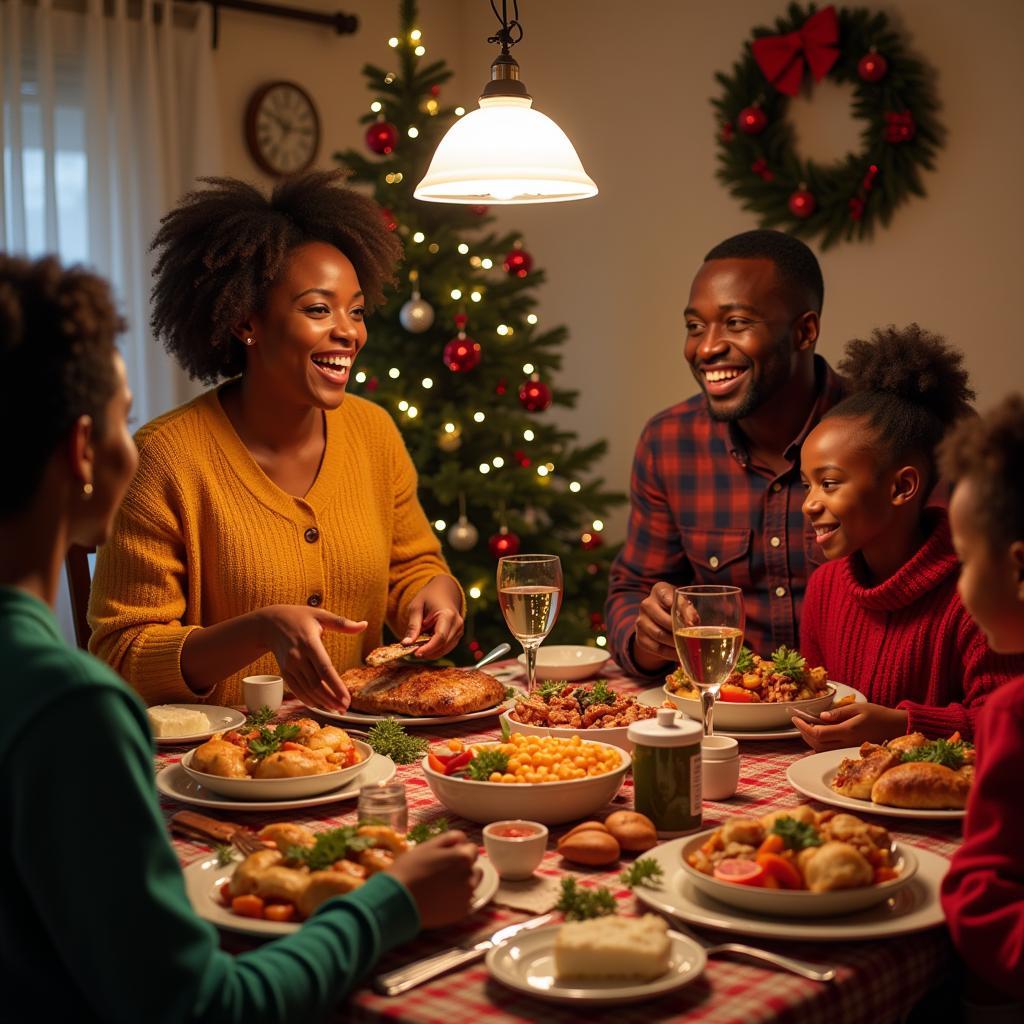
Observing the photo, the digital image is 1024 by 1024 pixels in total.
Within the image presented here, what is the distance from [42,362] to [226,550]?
1.31 m

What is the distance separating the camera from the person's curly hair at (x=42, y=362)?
103 centimetres

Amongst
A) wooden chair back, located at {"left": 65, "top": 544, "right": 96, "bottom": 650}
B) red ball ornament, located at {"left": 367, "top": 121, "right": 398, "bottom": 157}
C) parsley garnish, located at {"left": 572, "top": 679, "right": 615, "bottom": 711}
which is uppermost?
red ball ornament, located at {"left": 367, "top": 121, "right": 398, "bottom": 157}

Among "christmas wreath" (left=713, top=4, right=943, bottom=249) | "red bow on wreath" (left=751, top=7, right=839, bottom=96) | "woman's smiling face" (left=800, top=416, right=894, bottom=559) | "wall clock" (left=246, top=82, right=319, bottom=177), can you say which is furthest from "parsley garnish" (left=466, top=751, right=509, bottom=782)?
"wall clock" (left=246, top=82, right=319, bottom=177)

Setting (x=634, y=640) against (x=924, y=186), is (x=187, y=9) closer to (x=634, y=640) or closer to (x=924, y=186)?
(x=924, y=186)

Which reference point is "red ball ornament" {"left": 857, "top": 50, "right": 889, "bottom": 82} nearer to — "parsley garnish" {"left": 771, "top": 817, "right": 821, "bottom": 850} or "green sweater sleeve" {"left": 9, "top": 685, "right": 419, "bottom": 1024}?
"parsley garnish" {"left": 771, "top": 817, "right": 821, "bottom": 850}

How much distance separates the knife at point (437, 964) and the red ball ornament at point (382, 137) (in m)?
3.20

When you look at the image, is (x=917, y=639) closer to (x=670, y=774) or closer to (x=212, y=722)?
(x=670, y=774)

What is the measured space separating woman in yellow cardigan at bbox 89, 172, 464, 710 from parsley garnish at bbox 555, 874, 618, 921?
919mm

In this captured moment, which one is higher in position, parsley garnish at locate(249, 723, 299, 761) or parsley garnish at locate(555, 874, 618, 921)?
parsley garnish at locate(249, 723, 299, 761)

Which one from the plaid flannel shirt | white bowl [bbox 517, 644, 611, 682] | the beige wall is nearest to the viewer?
white bowl [bbox 517, 644, 611, 682]

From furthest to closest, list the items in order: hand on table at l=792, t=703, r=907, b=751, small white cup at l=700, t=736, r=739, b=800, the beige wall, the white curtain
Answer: the white curtain → the beige wall → hand on table at l=792, t=703, r=907, b=751 → small white cup at l=700, t=736, r=739, b=800

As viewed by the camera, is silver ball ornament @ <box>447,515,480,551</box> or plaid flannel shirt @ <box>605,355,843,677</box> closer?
plaid flannel shirt @ <box>605,355,843,677</box>

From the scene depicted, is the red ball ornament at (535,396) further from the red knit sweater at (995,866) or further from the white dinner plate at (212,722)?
the red knit sweater at (995,866)

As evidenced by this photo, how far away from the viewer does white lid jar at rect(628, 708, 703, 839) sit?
151cm
